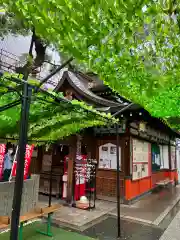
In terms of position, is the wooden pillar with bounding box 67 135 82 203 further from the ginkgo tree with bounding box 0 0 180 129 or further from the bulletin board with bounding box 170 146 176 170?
the bulletin board with bounding box 170 146 176 170

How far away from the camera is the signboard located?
8.81 meters

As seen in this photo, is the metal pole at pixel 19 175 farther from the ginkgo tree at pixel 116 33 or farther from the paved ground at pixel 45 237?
the paved ground at pixel 45 237

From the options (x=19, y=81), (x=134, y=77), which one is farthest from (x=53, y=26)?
(x=19, y=81)

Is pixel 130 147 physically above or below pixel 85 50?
below

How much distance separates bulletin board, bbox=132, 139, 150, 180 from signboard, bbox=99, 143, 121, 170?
92 cm

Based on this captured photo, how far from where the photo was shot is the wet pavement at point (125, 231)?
16.5ft

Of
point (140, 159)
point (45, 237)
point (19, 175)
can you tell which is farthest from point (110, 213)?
point (19, 175)

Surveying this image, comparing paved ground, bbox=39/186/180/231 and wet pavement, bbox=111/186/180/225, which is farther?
wet pavement, bbox=111/186/180/225

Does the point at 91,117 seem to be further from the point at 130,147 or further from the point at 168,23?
the point at 130,147

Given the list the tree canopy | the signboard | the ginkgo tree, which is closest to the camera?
the ginkgo tree

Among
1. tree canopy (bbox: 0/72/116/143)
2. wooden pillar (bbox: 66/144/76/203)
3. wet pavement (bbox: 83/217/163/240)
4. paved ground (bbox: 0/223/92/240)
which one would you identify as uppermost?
tree canopy (bbox: 0/72/116/143)

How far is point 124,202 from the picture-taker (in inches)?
324

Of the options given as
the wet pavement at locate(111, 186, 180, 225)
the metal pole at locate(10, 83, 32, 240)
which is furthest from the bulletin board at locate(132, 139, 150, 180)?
the metal pole at locate(10, 83, 32, 240)

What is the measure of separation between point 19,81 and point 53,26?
1.21 m
